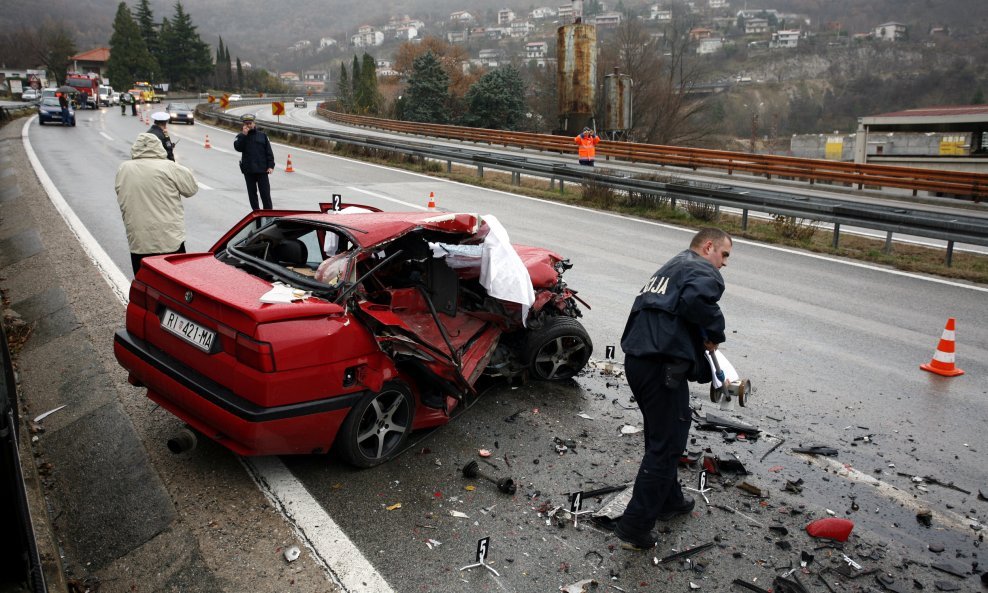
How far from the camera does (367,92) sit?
71750 mm

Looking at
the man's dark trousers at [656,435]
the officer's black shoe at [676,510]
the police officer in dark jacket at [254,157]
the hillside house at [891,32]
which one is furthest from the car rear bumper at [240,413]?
the hillside house at [891,32]

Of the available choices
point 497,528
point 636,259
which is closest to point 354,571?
point 497,528

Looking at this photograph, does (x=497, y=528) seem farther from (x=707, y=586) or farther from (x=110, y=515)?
(x=110, y=515)

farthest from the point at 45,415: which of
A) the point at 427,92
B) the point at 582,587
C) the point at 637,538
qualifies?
the point at 427,92

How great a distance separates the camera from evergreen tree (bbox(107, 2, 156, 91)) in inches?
4422

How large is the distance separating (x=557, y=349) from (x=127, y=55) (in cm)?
12692

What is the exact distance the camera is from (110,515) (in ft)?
12.7

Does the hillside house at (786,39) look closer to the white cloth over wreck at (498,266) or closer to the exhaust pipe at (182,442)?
the white cloth over wreck at (498,266)

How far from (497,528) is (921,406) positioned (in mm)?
3787

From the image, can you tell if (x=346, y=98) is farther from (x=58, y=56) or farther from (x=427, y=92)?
(x=58, y=56)

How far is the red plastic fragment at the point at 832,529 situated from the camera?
3789mm

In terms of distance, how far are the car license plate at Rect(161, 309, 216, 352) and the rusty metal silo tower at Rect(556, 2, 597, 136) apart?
109 ft

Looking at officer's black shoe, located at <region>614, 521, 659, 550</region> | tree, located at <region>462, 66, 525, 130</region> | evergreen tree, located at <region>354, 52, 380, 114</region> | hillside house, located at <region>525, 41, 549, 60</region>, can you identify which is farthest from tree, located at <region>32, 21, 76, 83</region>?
officer's black shoe, located at <region>614, 521, 659, 550</region>

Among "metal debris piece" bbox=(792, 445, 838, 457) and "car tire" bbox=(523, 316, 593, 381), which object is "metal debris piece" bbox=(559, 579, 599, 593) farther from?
"car tire" bbox=(523, 316, 593, 381)
